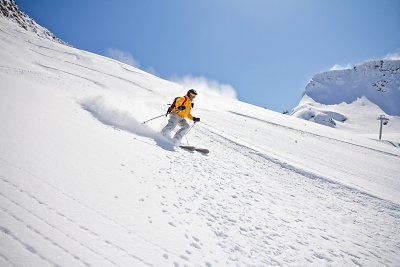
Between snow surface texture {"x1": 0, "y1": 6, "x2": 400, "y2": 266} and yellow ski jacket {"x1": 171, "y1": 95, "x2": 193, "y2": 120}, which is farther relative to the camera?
yellow ski jacket {"x1": 171, "y1": 95, "x2": 193, "y2": 120}

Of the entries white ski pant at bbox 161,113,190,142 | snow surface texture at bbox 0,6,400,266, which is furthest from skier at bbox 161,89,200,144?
snow surface texture at bbox 0,6,400,266

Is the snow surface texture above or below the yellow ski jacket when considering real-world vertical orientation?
below

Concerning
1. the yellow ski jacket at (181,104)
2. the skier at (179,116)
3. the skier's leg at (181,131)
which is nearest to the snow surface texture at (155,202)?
the skier at (179,116)

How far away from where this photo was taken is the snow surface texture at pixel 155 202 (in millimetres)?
3227

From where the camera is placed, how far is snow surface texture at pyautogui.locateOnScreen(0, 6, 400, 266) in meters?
3.23

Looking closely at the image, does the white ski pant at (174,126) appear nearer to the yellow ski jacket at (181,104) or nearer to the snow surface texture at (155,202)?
the yellow ski jacket at (181,104)

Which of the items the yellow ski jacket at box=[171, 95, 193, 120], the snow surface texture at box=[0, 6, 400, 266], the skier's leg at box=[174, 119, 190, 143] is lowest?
the snow surface texture at box=[0, 6, 400, 266]

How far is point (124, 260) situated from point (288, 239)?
124 inches

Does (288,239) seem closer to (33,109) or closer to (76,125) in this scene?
(76,125)

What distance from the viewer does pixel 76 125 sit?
7301 mm

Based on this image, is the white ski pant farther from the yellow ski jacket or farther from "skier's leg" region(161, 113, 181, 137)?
the yellow ski jacket

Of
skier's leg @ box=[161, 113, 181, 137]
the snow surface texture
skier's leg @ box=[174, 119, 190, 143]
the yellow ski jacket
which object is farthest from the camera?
the yellow ski jacket

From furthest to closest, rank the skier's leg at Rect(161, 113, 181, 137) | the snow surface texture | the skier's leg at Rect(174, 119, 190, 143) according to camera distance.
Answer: the skier's leg at Rect(161, 113, 181, 137) < the skier's leg at Rect(174, 119, 190, 143) < the snow surface texture

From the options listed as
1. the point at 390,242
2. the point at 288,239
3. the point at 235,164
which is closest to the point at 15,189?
the point at 288,239
